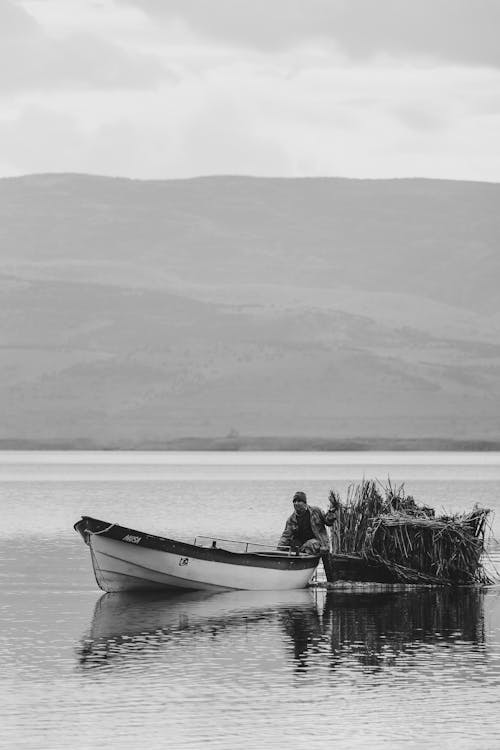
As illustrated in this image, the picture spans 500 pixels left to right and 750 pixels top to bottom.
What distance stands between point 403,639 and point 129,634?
15.2 ft

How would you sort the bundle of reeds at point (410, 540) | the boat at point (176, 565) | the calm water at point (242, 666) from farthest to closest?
the bundle of reeds at point (410, 540) < the boat at point (176, 565) < the calm water at point (242, 666)

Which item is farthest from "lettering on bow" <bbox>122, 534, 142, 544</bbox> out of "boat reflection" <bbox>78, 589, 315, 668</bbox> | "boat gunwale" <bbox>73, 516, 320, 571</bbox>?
"boat reflection" <bbox>78, 589, 315, 668</bbox>

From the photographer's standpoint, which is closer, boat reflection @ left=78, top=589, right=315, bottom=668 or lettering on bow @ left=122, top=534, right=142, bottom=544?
boat reflection @ left=78, top=589, right=315, bottom=668

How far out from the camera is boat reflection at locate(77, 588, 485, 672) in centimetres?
2609

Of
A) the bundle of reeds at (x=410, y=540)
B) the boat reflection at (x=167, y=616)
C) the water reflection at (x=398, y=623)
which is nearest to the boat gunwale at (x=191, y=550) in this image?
the boat reflection at (x=167, y=616)

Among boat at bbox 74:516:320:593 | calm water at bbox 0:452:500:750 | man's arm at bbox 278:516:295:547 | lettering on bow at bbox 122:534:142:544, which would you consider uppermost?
man's arm at bbox 278:516:295:547

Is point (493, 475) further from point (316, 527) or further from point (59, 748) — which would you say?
point (59, 748)

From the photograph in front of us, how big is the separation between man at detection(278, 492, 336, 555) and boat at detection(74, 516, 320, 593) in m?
0.35

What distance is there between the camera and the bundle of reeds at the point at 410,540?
3650cm

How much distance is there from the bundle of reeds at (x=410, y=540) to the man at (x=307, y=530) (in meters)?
0.63

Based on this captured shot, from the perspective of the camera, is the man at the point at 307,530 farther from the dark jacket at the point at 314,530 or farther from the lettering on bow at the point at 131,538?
the lettering on bow at the point at 131,538

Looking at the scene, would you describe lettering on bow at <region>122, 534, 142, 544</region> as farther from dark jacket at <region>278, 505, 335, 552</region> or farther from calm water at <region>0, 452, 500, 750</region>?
dark jacket at <region>278, 505, 335, 552</region>

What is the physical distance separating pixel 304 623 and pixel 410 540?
7.19 meters

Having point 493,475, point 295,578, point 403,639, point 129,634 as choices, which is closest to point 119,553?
point 295,578
